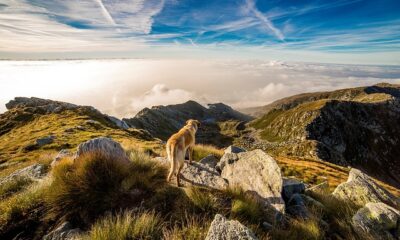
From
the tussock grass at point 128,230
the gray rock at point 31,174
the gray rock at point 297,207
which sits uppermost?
the tussock grass at point 128,230

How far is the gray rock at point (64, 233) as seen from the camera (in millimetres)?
6358

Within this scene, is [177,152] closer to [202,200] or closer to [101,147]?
[202,200]

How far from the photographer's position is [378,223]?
7652 mm

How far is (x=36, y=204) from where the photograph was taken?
779 cm

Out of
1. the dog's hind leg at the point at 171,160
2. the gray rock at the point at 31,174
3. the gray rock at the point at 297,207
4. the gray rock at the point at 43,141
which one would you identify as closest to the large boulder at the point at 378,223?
the gray rock at the point at 297,207

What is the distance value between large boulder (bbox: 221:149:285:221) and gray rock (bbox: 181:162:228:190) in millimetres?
448

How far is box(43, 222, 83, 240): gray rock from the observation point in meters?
6.36

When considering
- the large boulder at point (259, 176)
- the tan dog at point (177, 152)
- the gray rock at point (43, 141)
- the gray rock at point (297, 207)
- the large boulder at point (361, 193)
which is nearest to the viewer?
the gray rock at point (297, 207)

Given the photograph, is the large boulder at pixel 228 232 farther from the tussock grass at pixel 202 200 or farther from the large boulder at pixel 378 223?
the large boulder at pixel 378 223

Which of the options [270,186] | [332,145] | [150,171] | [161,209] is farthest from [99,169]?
[332,145]

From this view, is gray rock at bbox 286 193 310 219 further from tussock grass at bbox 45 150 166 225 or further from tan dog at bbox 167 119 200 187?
tussock grass at bbox 45 150 166 225

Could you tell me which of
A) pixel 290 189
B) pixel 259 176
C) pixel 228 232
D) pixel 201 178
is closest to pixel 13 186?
pixel 201 178

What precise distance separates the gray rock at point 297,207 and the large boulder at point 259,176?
0.68 meters

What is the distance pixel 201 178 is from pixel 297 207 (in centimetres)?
359
